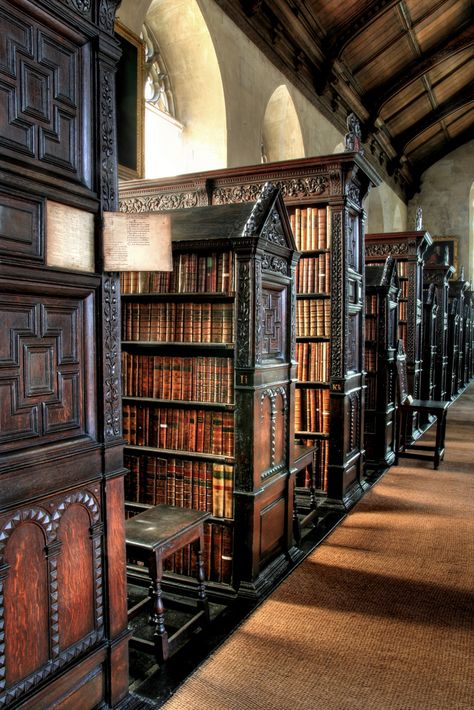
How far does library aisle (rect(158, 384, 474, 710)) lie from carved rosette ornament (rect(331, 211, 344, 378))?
4.10 ft

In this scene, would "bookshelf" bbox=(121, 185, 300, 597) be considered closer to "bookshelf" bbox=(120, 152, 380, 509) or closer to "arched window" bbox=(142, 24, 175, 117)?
"bookshelf" bbox=(120, 152, 380, 509)

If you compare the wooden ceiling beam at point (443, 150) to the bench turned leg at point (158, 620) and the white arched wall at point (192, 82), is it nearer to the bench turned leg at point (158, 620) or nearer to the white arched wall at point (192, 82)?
the white arched wall at point (192, 82)

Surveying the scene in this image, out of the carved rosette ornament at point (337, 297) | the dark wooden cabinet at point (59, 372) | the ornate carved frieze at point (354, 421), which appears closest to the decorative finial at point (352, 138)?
the carved rosette ornament at point (337, 297)

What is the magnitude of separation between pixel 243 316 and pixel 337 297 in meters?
1.80

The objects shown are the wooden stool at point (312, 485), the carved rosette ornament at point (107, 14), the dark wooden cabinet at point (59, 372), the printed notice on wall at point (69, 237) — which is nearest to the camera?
the dark wooden cabinet at point (59, 372)

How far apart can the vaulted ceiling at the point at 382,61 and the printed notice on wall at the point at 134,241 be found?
5.83 metres

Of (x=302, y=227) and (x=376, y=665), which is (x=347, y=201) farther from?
(x=376, y=665)

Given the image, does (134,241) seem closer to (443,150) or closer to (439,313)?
(439,313)

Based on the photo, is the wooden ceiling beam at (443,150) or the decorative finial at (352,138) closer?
the decorative finial at (352,138)

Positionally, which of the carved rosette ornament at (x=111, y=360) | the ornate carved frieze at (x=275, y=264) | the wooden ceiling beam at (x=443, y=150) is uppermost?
the wooden ceiling beam at (x=443, y=150)

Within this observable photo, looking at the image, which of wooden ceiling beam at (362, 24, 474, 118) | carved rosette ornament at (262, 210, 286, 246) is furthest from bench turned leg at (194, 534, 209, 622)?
wooden ceiling beam at (362, 24, 474, 118)

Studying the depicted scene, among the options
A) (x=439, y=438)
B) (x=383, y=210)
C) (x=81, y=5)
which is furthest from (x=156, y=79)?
(x=383, y=210)

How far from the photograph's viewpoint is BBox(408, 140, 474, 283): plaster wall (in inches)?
707

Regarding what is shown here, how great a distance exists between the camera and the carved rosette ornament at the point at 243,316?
3080 millimetres
